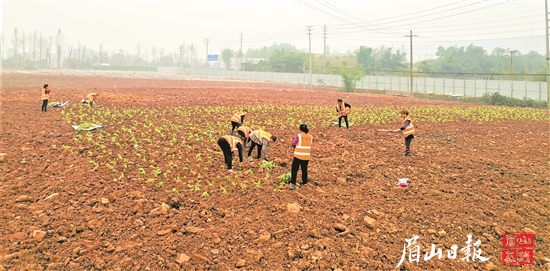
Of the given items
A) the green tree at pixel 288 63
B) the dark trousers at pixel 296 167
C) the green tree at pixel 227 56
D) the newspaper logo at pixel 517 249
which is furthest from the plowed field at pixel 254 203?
the green tree at pixel 227 56

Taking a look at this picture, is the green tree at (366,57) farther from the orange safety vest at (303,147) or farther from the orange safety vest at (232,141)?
the orange safety vest at (303,147)

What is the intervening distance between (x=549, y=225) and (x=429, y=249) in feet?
9.94

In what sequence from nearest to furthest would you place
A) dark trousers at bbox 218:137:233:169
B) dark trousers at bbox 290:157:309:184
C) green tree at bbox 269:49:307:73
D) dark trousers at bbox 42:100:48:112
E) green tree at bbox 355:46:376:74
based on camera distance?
dark trousers at bbox 290:157:309:184 → dark trousers at bbox 218:137:233:169 → dark trousers at bbox 42:100:48:112 → green tree at bbox 355:46:376:74 → green tree at bbox 269:49:307:73

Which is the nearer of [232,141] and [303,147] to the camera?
[303,147]

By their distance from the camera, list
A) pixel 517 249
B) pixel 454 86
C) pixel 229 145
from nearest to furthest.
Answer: pixel 517 249 < pixel 229 145 < pixel 454 86

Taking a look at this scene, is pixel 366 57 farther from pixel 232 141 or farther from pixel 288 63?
pixel 232 141

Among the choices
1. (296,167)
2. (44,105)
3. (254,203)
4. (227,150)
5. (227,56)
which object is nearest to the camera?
(254,203)

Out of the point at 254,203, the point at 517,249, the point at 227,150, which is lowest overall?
the point at 517,249

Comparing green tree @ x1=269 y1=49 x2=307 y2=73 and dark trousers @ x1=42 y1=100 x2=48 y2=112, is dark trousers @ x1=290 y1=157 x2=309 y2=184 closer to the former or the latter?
dark trousers @ x1=42 y1=100 x2=48 y2=112

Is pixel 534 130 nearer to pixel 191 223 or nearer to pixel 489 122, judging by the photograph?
pixel 489 122

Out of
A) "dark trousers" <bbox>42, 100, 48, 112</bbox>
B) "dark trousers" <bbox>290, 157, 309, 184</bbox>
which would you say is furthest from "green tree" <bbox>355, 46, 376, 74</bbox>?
"dark trousers" <bbox>290, 157, 309, 184</bbox>

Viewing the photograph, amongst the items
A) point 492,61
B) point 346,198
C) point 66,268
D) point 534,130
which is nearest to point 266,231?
point 346,198

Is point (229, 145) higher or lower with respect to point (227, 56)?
lower

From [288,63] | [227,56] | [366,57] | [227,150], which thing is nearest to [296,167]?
[227,150]
